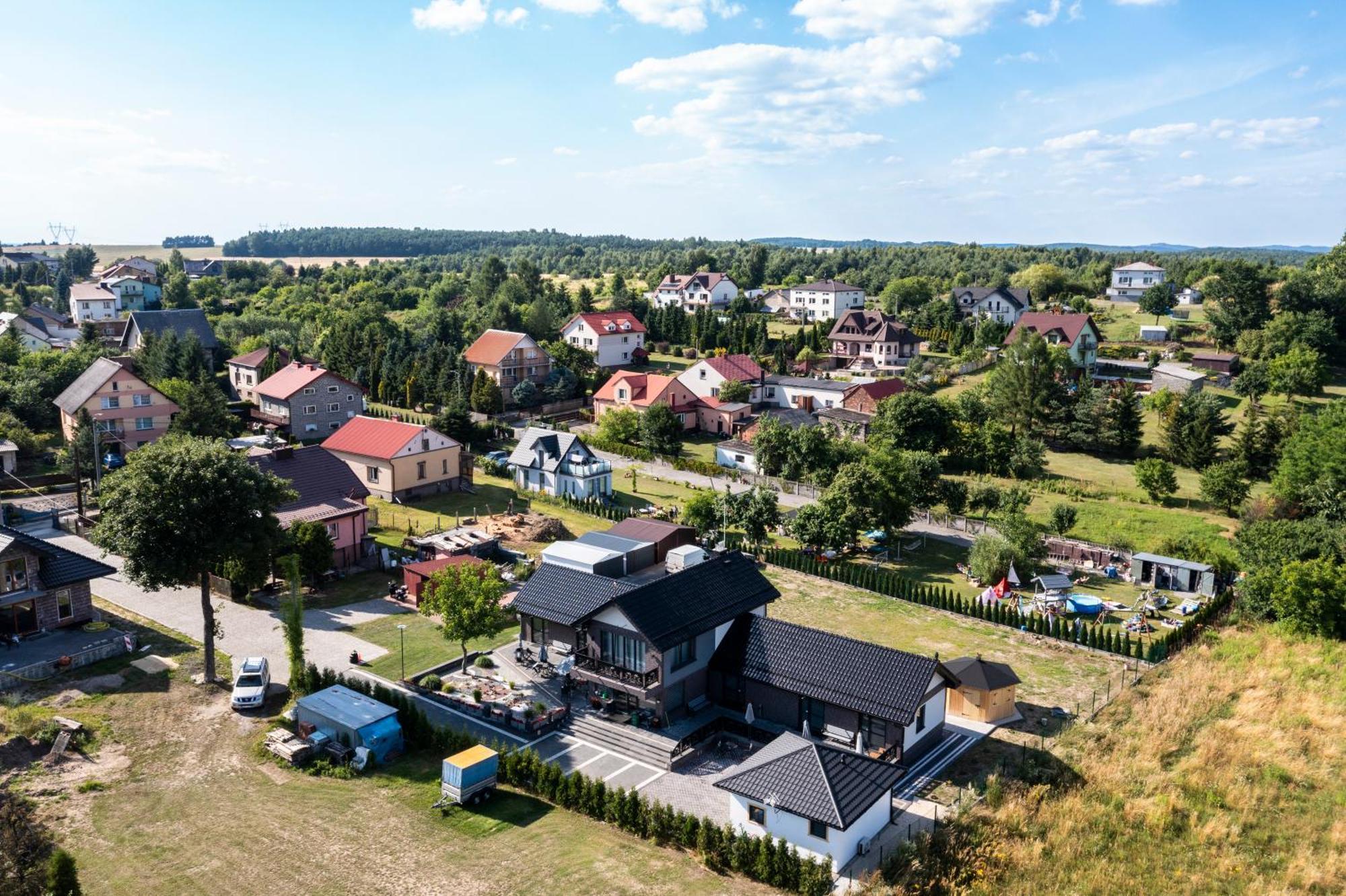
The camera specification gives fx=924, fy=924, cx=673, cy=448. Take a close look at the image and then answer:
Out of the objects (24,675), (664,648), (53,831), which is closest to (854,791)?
(664,648)

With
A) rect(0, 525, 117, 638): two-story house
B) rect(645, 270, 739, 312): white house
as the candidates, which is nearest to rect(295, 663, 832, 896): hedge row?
rect(0, 525, 117, 638): two-story house

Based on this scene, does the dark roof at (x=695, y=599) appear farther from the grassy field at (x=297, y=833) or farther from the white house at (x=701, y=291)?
the white house at (x=701, y=291)

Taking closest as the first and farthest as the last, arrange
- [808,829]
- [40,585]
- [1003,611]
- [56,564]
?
[808,829] < [40,585] < [56,564] < [1003,611]

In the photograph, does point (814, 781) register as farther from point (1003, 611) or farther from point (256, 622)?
point (256, 622)

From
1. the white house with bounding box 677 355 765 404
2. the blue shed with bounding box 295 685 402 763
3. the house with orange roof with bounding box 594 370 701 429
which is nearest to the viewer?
the blue shed with bounding box 295 685 402 763

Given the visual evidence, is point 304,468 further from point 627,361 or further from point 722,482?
point 627,361

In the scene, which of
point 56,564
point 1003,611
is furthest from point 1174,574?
point 56,564

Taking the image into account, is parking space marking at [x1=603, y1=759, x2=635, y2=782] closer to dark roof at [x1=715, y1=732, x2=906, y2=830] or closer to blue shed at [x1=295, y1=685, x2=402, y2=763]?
dark roof at [x1=715, y1=732, x2=906, y2=830]
